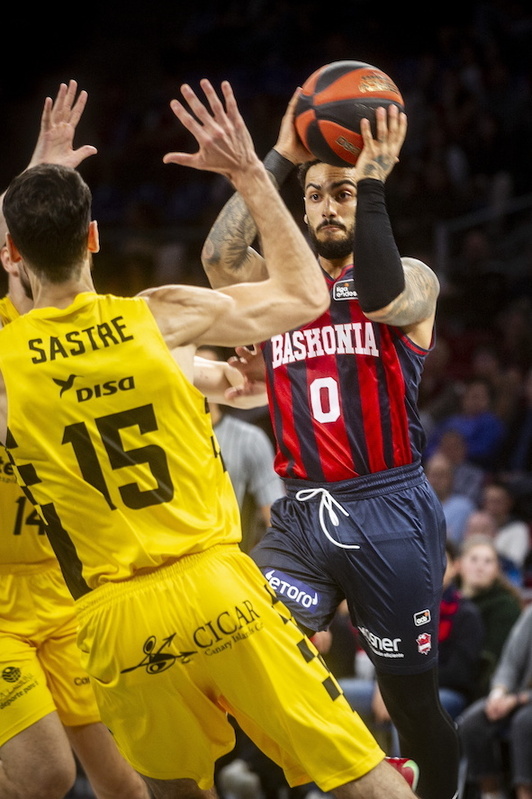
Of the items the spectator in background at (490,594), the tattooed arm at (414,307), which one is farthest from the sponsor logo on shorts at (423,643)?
the spectator in background at (490,594)

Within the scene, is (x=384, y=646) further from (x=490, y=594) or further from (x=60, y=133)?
(x=490, y=594)

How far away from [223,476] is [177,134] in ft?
41.2

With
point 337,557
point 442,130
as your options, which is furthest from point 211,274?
point 442,130

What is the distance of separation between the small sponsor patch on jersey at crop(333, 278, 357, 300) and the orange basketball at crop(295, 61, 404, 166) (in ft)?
1.62

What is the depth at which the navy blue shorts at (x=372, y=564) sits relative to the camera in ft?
14.6

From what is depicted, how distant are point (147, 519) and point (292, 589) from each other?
43.0 inches

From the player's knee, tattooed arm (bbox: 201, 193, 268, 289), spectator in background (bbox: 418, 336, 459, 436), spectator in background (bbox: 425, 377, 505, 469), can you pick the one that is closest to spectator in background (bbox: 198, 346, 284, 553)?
tattooed arm (bbox: 201, 193, 268, 289)

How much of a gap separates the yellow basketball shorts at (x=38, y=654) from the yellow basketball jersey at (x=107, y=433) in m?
1.13

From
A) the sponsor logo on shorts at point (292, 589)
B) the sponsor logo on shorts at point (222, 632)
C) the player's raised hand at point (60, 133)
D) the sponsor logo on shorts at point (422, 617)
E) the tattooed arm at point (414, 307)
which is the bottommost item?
the sponsor logo on shorts at point (422, 617)

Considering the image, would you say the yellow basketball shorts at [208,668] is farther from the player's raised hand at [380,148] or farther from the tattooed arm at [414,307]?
the player's raised hand at [380,148]

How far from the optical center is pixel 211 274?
188 inches

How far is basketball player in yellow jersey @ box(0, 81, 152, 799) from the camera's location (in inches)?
174

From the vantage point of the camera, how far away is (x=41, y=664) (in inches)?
183

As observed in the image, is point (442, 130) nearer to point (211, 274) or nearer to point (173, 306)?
point (211, 274)
